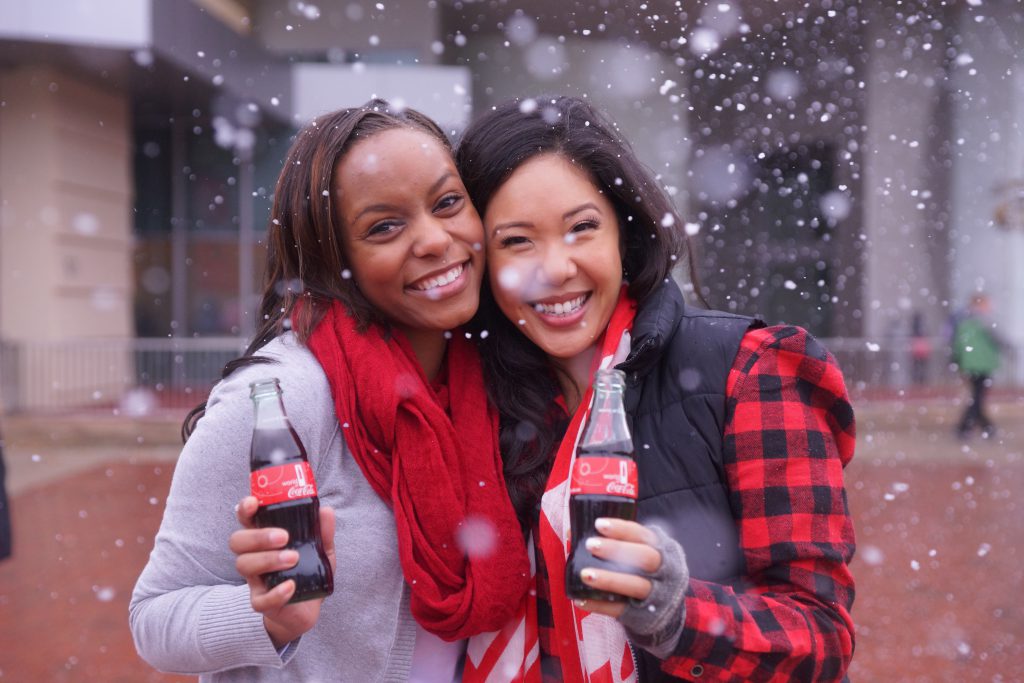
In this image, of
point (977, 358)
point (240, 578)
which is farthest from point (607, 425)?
point (977, 358)

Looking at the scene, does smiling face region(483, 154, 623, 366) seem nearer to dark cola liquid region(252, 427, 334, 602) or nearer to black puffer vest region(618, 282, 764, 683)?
black puffer vest region(618, 282, 764, 683)

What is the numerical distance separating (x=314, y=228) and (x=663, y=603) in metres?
1.11

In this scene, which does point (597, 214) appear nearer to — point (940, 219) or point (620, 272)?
point (620, 272)

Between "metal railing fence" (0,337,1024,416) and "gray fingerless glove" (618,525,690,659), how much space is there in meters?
11.3

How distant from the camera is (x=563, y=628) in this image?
1.76 m

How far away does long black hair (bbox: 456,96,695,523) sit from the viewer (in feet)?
6.48

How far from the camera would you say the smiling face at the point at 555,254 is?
192cm

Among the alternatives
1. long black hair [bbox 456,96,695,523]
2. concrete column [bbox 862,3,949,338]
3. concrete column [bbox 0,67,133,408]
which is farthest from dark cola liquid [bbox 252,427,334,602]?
concrete column [bbox 862,3,949,338]

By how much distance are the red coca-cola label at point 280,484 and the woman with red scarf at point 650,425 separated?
1.66ft

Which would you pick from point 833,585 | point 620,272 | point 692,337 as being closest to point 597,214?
point 620,272

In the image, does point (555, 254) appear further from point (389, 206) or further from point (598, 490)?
point (598, 490)

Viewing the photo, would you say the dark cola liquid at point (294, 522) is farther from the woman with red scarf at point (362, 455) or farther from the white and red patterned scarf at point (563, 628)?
the white and red patterned scarf at point (563, 628)

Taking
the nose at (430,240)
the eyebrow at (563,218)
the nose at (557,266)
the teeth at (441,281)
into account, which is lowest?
the teeth at (441,281)

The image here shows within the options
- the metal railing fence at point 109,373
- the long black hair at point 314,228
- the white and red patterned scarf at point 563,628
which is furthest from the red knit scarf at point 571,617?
the metal railing fence at point 109,373
